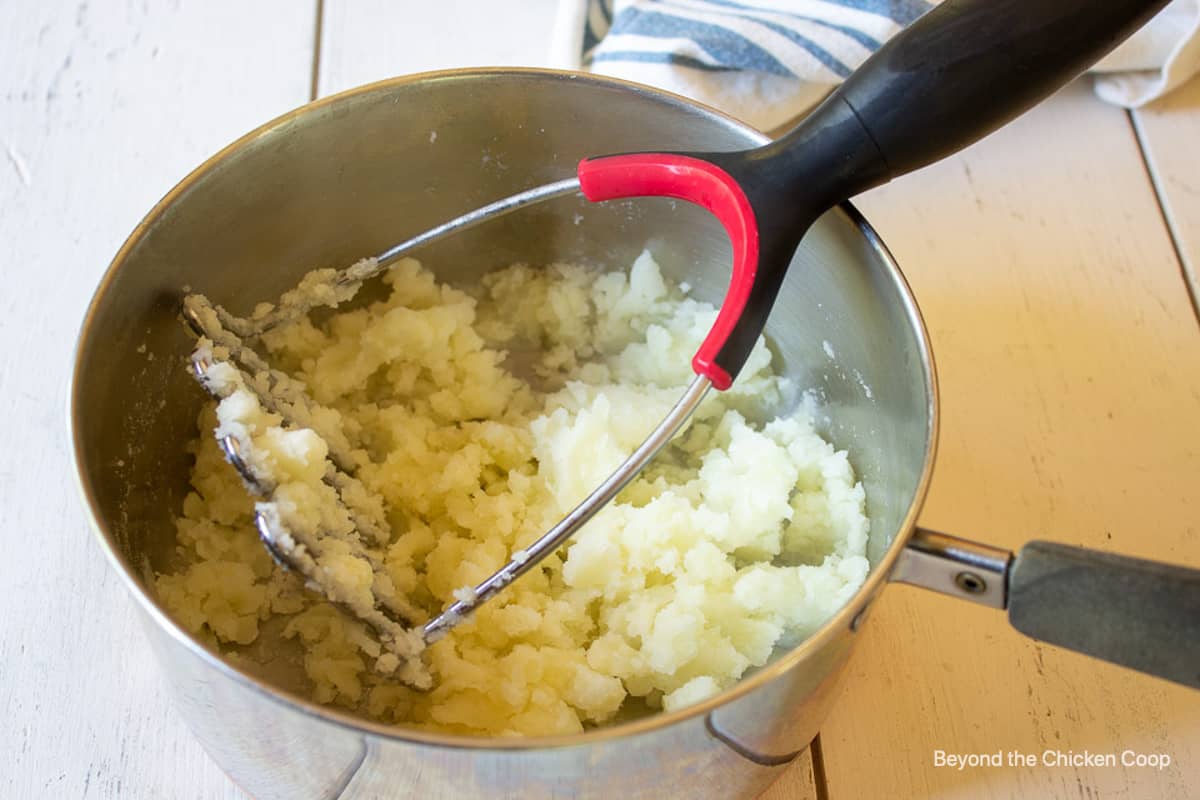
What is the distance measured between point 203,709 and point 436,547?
0.15 metres

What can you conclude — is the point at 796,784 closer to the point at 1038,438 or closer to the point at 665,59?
the point at 1038,438

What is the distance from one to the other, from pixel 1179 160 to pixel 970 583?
17.4 inches

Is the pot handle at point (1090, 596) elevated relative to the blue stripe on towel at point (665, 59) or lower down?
lower down

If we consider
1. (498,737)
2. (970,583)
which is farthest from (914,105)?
(498,737)

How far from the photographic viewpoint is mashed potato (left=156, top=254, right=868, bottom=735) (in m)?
0.49

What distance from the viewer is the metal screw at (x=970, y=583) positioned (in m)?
0.39

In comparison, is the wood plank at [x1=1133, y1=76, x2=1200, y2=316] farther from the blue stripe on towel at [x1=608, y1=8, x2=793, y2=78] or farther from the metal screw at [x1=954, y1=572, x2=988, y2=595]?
the metal screw at [x1=954, y1=572, x2=988, y2=595]

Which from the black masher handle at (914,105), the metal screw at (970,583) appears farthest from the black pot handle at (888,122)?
the metal screw at (970,583)

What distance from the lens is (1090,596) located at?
362mm

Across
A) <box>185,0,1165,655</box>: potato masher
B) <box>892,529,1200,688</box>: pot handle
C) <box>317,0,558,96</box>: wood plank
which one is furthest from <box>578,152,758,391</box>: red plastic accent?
<box>317,0,558,96</box>: wood plank

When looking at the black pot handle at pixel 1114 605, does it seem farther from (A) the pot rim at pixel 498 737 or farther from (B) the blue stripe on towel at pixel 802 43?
(B) the blue stripe on towel at pixel 802 43

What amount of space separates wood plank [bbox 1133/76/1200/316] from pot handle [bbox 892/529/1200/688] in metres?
0.35

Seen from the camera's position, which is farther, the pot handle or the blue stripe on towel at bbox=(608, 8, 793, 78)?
A: the blue stripe on towel at bbox=(608, 8, 793, 78)

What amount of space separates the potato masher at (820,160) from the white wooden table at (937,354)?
5.8 inches
